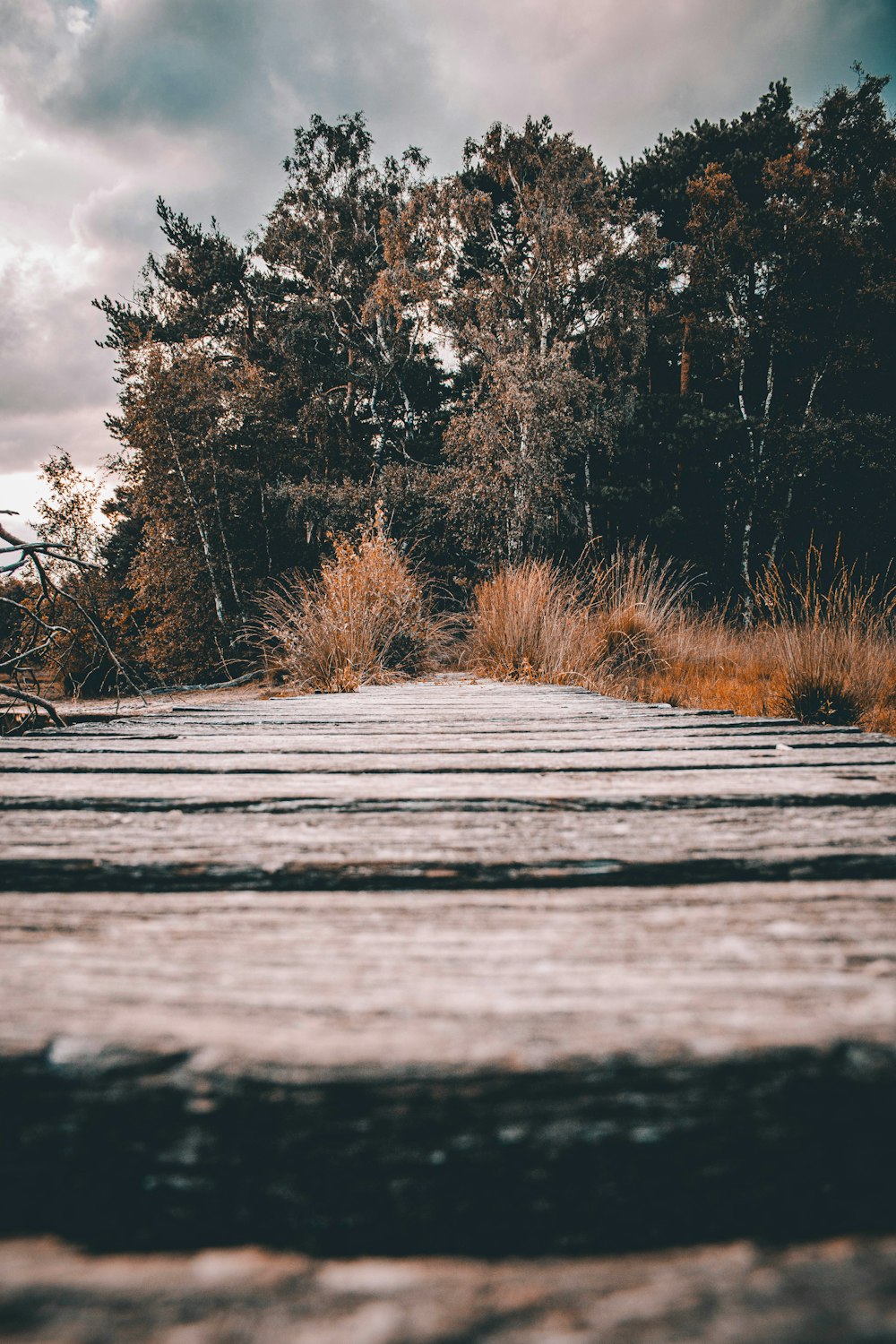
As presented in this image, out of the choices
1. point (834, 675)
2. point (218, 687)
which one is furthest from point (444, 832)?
point (218, 687)

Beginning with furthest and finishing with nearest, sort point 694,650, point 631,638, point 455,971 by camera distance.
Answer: point 694,650 → point 631,638 → point 455,971

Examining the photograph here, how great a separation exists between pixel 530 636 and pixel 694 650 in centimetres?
159

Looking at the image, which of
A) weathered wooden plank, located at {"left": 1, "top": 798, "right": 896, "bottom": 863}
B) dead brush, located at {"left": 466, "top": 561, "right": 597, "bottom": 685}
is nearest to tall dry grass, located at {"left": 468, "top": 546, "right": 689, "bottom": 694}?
dead brush, located at {"left": 466, "top": 561, "right": 597, "bottom": 685}

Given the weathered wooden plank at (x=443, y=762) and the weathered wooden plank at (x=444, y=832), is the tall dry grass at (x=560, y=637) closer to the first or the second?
the weathered wooden plank at (x=443, y=762)

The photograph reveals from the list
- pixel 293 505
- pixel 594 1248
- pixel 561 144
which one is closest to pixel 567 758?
pixel 594 1248

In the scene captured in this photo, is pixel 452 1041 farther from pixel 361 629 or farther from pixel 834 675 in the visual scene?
pixel 361 629

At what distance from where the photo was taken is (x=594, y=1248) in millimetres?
310

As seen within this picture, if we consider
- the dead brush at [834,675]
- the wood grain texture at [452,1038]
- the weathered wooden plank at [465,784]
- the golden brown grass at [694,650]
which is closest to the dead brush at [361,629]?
the golden brown grass at [694,650]

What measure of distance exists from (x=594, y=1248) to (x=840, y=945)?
277 millimetres

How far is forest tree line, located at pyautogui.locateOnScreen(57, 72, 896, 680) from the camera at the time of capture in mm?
11789

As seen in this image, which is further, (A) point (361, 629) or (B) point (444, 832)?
(A) point (361, 629)

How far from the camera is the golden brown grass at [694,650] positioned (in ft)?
11.3

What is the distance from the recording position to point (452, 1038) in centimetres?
35

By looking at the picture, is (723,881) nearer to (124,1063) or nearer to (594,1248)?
(594,1248)
